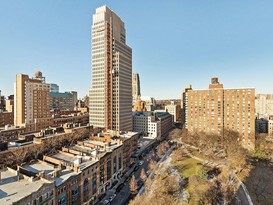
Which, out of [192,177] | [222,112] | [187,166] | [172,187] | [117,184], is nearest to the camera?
[172,187]

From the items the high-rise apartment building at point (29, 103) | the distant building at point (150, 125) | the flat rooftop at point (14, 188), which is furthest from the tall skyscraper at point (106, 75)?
the flat rooftop at point (14, 188)

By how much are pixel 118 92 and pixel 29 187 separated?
258 ft

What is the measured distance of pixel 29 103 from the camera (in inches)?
4407

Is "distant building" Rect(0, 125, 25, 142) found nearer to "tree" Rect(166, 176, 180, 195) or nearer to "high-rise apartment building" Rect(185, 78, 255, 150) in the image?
"tree" Rect(166, 176, 180, 195)

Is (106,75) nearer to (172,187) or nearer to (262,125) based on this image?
(172,187)

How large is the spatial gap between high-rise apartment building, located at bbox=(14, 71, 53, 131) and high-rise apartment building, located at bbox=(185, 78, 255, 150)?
322ft

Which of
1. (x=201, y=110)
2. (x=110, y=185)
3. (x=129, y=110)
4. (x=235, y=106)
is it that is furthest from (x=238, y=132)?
(x=110, y=185)

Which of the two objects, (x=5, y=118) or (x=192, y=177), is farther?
(x=5, y=118)

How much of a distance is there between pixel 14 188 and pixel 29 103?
91322 mm

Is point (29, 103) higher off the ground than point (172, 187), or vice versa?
point (29, 103)

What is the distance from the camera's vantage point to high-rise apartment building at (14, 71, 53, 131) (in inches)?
4272

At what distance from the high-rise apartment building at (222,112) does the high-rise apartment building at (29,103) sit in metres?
98.1

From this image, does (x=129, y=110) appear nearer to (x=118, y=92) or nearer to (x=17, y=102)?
(x=118, y=92)

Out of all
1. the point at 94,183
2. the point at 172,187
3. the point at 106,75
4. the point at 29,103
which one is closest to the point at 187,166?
the point at 172,187
